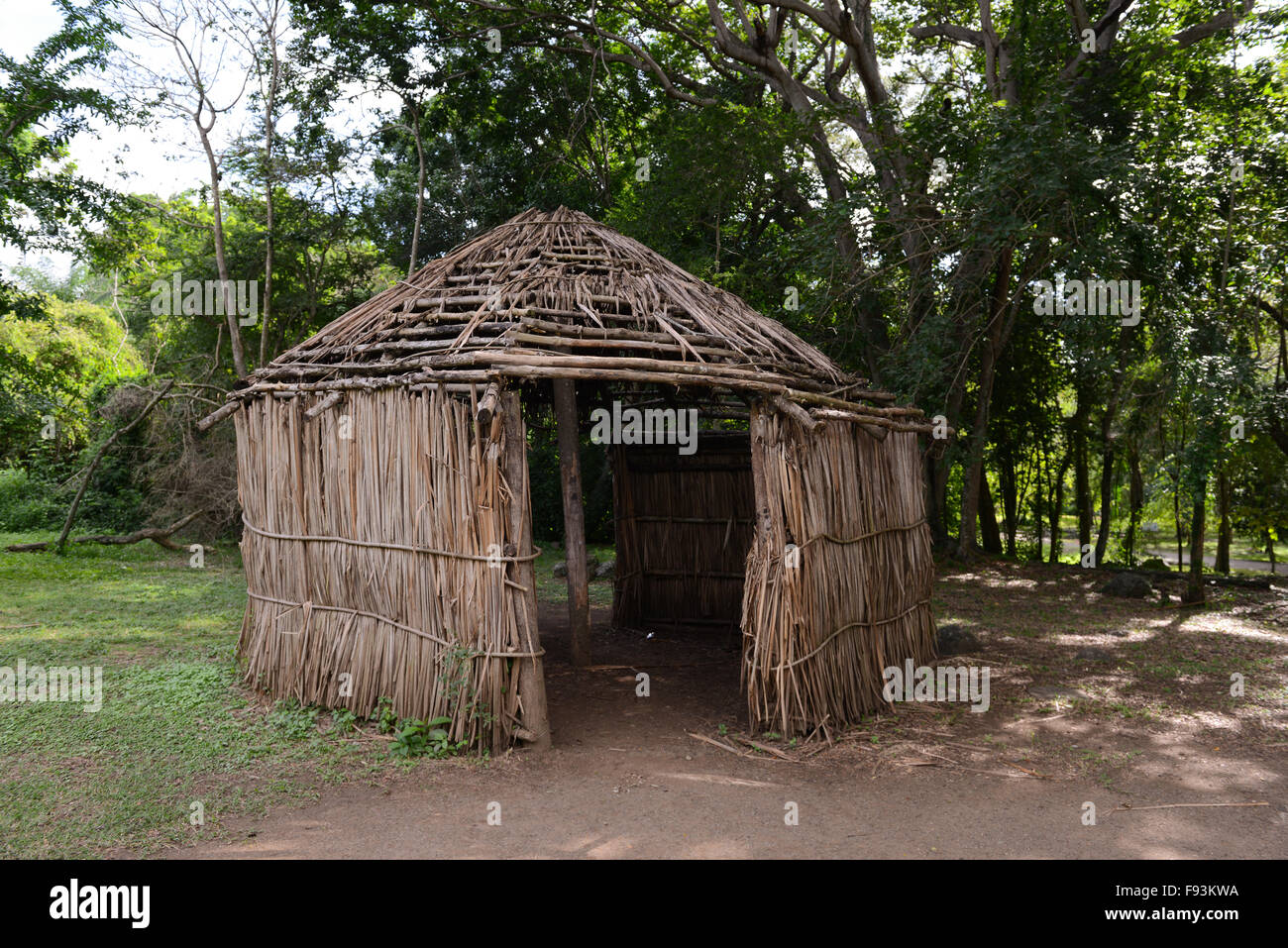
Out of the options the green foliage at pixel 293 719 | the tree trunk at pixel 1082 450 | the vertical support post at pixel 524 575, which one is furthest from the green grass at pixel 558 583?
the tree trunk at pixel 1082 450

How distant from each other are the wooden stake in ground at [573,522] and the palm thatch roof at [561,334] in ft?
4.47

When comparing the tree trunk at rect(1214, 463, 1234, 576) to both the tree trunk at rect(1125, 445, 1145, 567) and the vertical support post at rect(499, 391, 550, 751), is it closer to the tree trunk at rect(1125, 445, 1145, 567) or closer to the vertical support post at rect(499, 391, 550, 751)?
the tree trunk at rect(1125, 445, 1145, 567)

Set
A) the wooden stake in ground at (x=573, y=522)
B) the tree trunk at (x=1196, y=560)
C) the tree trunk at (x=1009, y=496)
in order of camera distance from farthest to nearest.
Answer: the tree trunk at (x=1009, y=496) < the tree trunk at (x=1196, y=560) < the wooden stake in ground at (x=573, y=522)

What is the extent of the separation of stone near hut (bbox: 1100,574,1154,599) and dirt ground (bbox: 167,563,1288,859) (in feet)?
10.2

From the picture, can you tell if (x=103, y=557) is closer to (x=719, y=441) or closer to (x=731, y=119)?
(x=719, y=441)

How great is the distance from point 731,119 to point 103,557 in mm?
10974

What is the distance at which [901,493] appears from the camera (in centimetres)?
739

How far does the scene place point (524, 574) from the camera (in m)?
5.58

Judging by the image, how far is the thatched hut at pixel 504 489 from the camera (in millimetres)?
5574

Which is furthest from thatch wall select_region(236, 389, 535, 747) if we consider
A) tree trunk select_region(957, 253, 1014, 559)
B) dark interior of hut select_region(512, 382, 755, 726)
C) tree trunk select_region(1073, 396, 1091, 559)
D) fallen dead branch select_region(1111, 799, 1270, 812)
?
tree trunk select_region(1073, 396, 1091, 559)

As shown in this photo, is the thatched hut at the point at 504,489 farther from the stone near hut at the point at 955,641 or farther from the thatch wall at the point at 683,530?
the thatch wall at the point at 683,530
